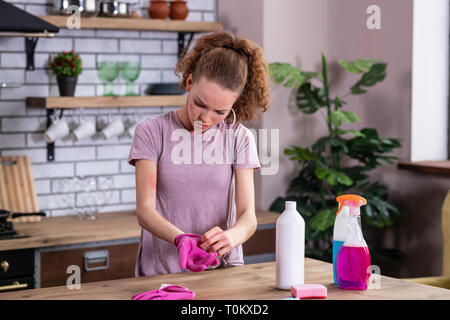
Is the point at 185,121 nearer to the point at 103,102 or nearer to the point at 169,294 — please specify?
the point at 169,294

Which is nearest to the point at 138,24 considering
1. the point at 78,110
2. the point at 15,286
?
the point at 78,110

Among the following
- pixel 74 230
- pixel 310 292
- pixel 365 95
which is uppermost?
pixel 365 95

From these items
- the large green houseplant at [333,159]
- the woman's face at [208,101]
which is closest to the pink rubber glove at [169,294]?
the woman's face at [208,101]

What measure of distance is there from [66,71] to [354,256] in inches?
92.6

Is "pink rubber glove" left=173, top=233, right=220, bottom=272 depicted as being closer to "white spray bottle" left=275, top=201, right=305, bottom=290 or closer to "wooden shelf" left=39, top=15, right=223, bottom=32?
"white spray bottle" left=275, top=201, right=305, bottom=290

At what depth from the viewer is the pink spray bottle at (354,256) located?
2.02m

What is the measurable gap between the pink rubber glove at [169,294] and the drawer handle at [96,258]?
162 centimetres

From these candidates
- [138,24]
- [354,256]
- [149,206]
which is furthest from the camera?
[138,24]

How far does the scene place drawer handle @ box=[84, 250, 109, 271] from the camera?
3.48m

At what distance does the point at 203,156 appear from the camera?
2354 millimetres

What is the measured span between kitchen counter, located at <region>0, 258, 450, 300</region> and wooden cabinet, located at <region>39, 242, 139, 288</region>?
1370mm

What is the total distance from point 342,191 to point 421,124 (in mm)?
630
